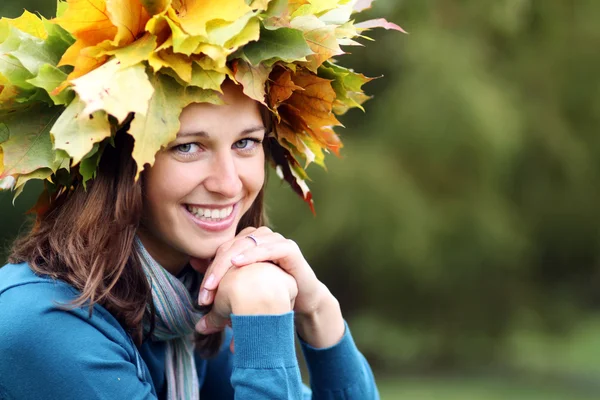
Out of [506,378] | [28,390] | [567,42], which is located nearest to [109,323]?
[28,390]

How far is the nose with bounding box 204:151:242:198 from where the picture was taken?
2121 millimetres

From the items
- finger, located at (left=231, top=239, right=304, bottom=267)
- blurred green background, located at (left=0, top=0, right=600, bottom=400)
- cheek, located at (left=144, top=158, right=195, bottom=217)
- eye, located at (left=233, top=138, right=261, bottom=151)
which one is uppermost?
eye, located at (left=233, top=138, right=261, bottom=151)

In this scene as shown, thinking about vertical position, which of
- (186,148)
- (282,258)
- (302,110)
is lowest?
(282,258)

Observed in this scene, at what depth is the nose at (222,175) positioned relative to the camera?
6.96 feet

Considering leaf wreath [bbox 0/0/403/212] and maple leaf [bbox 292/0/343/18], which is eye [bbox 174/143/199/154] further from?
maple leaf [bbox 292/0/343/18]

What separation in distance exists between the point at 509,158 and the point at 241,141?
6.86 metres

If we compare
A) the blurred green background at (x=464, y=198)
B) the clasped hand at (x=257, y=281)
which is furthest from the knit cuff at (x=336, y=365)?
the blurred green background at (x=464, y=198)

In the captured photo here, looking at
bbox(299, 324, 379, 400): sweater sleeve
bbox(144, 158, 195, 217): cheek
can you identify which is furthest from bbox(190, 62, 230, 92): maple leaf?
bbox(299, 324, 379, 400): sweater sleeve

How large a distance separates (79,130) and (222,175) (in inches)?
15.6

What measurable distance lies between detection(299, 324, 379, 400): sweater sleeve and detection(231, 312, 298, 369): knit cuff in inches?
15.5

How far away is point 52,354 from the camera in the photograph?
1.88 m

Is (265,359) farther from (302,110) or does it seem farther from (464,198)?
(464,198)

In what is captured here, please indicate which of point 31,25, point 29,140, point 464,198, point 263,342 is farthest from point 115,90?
point 464,198

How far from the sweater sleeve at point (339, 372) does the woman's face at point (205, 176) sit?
0.45 m
